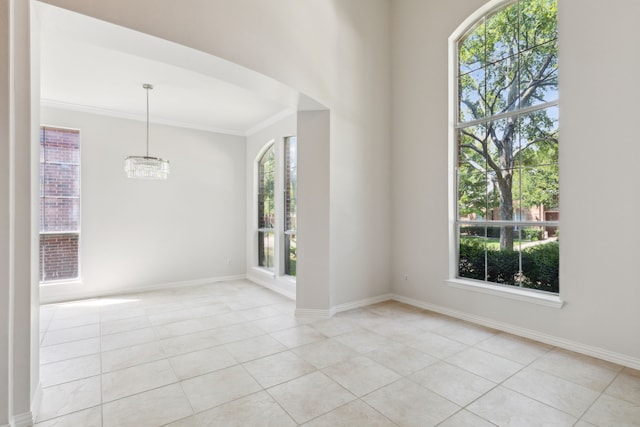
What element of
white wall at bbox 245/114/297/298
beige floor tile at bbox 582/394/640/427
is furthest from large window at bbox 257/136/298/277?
beige floor tile at bbox 582/394/640/427

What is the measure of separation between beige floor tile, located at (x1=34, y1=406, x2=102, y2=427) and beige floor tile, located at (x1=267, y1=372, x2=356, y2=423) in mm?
1102

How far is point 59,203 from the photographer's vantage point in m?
4.98

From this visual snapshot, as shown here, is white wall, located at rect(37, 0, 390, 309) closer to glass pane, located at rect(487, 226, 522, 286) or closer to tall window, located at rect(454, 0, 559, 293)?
tall window, located at rect(454, 0, 559, 293)

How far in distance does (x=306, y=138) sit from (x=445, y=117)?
1.78 meters

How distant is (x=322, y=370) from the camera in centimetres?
266

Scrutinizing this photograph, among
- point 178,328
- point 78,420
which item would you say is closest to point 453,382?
point 78,420

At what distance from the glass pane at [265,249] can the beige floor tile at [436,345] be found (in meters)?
3.36

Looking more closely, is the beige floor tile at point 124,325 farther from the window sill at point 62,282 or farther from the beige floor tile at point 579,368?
the beige floor tile at point 579,368

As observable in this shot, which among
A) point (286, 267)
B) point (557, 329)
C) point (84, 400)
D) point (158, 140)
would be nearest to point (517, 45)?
point (557, 329)

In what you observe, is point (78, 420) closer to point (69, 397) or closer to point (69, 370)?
point (69, 397)

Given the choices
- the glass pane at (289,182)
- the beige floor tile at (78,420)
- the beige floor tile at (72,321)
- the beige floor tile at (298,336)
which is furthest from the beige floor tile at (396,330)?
the beige floor tile at (72,321)

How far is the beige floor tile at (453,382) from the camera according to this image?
2281 mm

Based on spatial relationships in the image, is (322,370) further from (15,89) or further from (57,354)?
(15,89)

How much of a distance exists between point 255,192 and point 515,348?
16.3ft
